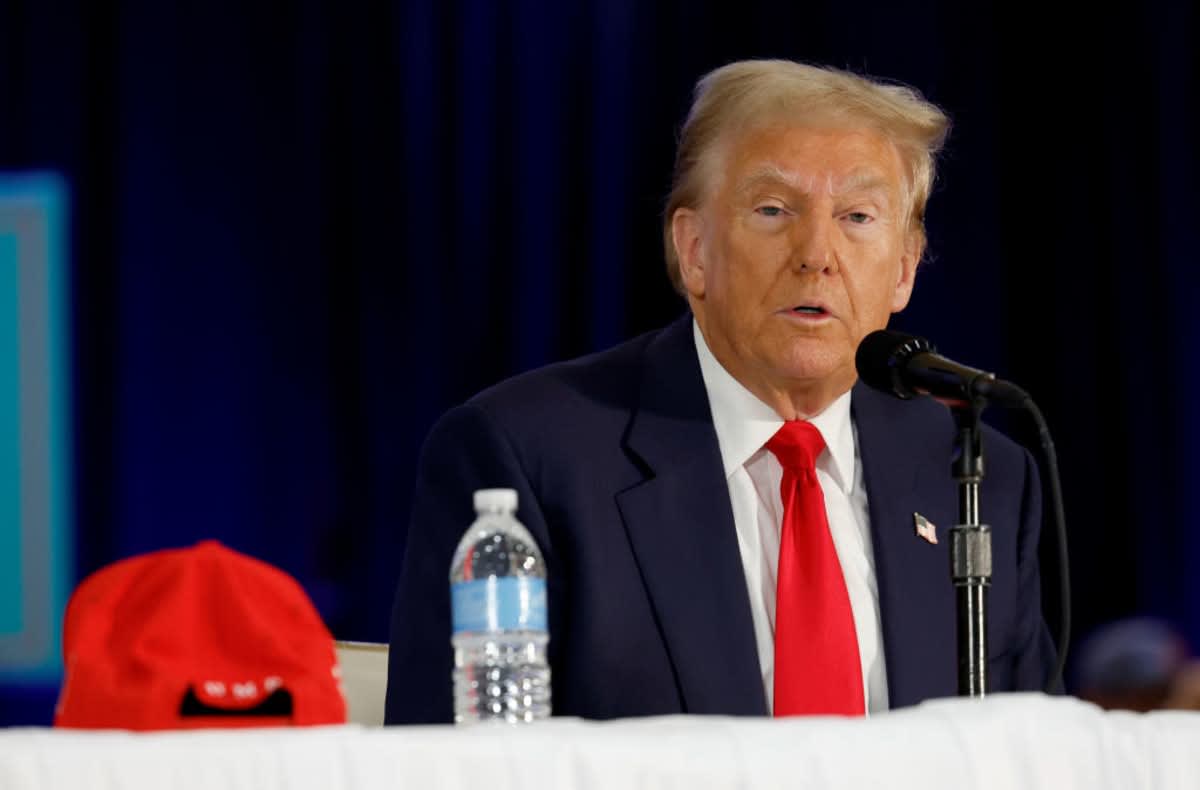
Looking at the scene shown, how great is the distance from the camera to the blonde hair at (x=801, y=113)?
219 centimetres

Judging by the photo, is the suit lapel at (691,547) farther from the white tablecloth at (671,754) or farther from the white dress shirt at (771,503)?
the white tablecloth at (671,754)

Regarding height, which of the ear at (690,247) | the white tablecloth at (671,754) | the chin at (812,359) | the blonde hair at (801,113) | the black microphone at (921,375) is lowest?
the white tablecloth at (671,754)

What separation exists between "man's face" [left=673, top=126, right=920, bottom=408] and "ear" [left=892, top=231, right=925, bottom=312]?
5 cm

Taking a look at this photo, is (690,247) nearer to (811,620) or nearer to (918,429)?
(918,429)

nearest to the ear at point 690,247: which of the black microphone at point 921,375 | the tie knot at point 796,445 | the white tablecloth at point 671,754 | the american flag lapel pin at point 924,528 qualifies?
the tie knot at point 796,445

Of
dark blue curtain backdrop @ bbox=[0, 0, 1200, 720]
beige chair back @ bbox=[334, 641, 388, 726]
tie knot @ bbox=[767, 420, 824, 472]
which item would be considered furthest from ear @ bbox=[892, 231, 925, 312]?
dark blue curtain backdrop @ bbox=[0, 0, 1200, 720]

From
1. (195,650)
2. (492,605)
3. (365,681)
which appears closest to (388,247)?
(365,681)

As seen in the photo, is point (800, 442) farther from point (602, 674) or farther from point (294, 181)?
point (294, 181)

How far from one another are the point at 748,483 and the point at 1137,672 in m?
0.58

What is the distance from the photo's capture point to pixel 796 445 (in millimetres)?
2098

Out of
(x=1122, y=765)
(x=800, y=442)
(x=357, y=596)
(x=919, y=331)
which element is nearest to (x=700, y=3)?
(x=919, y=331)

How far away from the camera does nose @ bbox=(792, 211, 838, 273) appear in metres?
2.13

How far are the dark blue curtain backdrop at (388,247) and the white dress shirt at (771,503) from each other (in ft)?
5.85

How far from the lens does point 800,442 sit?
210cm
